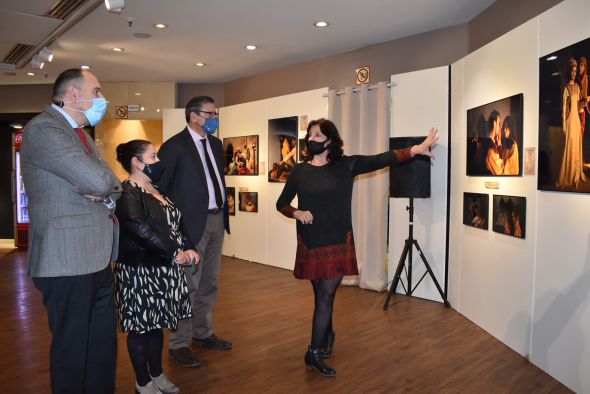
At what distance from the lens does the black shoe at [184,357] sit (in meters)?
3.34

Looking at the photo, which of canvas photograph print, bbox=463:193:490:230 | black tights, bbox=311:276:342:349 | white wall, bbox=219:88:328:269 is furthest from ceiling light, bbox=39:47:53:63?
A: canvas photograph print, bbox=463:193:490:230

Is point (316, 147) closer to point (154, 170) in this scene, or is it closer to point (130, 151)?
point (154, 170)

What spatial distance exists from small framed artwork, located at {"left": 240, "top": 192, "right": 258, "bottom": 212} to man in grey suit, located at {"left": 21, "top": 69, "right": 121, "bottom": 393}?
226 inches

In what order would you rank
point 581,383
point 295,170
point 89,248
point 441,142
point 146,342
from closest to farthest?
1. point 89,248
2. point 146,342
3. point 581,383
4. point 295,170
5. point 441,142

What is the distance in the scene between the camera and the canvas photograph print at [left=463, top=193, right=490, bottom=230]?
14.1 ft

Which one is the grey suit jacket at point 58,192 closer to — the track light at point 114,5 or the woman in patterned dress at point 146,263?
the woman in patterned dress at point 146,263

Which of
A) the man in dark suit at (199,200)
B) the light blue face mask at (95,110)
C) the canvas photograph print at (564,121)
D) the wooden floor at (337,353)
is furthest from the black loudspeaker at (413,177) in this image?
the light blue face mask at (95,110)

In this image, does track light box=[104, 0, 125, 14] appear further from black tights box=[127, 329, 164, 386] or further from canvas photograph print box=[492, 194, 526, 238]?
canvas photograph print box=[492, 194, 526, 238]

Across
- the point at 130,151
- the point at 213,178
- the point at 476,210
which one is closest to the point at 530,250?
the point at 476,210

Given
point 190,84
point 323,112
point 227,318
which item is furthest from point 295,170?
point 190,84

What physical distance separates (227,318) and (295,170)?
2054 millimetres

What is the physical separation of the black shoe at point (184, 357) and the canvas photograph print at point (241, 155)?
4738 millimetres

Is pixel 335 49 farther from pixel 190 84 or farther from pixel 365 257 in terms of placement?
pixel 190 84

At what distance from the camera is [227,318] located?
15.1 ft
